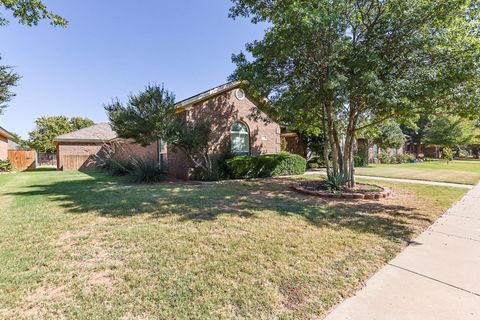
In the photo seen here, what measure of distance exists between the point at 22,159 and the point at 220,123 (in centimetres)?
2436

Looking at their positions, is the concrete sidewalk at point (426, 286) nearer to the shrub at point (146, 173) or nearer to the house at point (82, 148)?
the shrub at point (146, 173)

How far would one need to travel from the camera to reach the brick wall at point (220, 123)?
42.7 ft

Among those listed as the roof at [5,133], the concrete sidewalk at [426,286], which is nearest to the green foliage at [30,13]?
the concrete sidewalk at [426,286]

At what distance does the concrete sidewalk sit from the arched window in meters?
10.7

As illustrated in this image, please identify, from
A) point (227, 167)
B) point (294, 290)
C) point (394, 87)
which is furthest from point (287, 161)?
point (294, 290)

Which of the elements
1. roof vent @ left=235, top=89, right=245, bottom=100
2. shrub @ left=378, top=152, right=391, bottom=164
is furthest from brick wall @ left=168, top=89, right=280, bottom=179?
shrub @ left=378, top=152, right=391, bottom=164

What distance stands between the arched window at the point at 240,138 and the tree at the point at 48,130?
40.9 metres

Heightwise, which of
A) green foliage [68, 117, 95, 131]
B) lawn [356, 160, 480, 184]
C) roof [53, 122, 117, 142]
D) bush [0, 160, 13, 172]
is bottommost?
lawn [356, 160, 480, 184]

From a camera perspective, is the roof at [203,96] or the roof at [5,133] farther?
the roof at [5,133]

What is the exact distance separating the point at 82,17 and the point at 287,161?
486 inches

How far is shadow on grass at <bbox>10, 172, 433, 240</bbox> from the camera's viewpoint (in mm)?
5426

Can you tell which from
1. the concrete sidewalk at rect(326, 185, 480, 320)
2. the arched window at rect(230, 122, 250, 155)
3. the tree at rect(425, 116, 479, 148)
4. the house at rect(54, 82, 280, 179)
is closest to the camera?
the concrete sidewalk at rect(326, 185, 480, 320)

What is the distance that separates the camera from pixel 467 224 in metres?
5.40

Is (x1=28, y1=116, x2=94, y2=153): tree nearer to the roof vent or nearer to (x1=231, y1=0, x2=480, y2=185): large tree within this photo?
the roof vent
